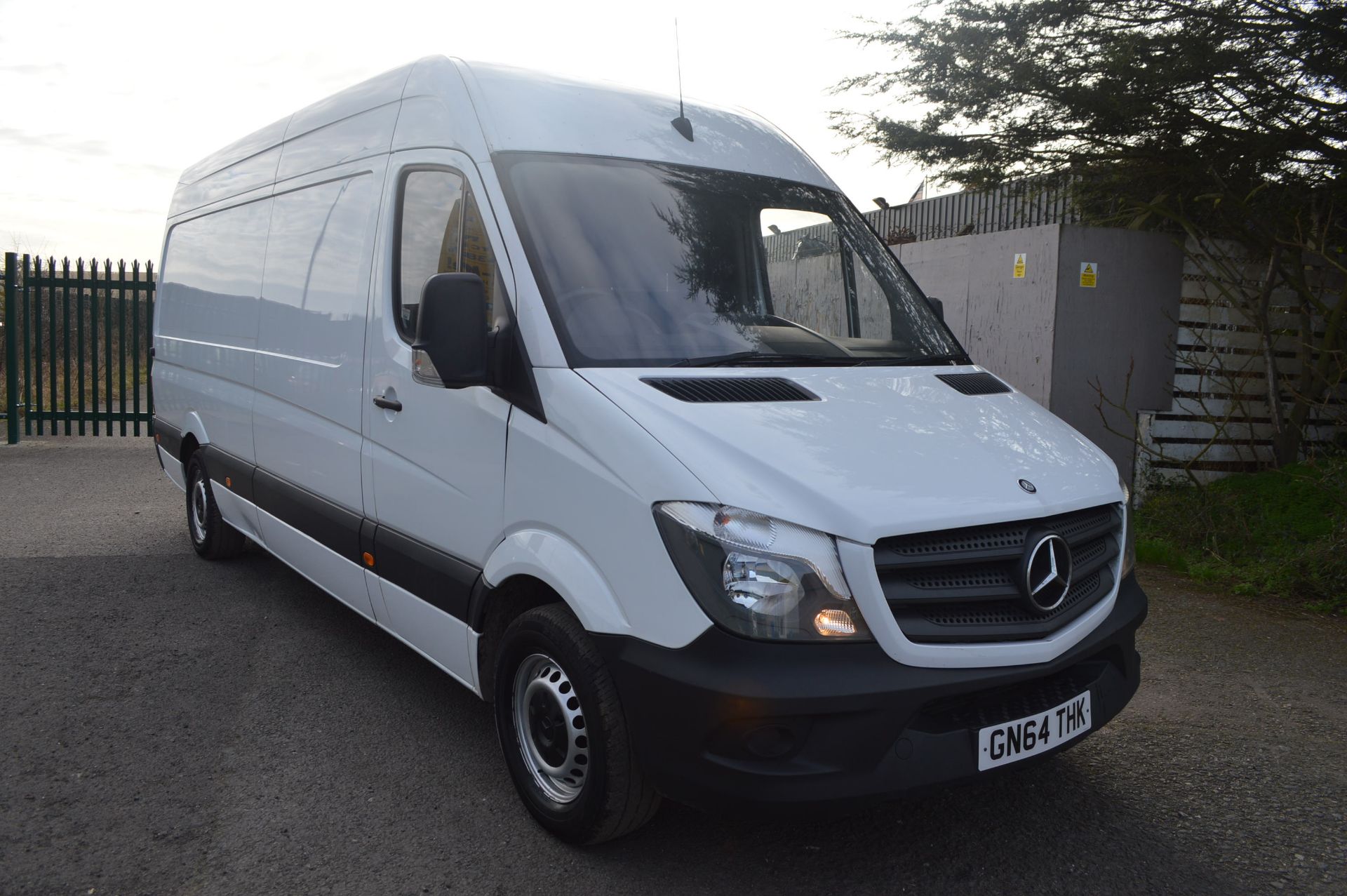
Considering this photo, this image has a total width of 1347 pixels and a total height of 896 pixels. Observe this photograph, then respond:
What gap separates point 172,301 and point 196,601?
2431mm

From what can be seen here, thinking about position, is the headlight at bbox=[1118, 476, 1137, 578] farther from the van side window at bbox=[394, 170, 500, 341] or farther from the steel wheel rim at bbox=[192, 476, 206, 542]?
the steel wheel rim at bbox=[192, 476, 206, 542]

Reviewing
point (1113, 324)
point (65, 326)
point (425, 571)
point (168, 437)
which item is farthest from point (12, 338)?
point (1113, 324)

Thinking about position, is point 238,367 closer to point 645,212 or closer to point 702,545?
point 645,212

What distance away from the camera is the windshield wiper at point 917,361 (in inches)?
144

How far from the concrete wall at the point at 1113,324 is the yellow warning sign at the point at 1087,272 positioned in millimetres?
24

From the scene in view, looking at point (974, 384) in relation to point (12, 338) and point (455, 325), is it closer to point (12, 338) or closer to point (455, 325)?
point (455, 325)

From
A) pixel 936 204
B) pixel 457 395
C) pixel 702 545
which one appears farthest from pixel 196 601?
pixel 936 204

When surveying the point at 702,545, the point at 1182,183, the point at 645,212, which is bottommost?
the point at 702,545

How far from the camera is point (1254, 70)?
7668mm

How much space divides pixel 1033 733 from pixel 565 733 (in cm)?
132

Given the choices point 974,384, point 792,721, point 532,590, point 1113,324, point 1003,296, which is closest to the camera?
point 792,721

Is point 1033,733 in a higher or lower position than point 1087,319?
lower

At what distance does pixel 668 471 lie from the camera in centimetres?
267

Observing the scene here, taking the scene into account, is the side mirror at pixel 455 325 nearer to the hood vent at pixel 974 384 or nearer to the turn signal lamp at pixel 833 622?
the turn signal lamp at pixel 833 622
